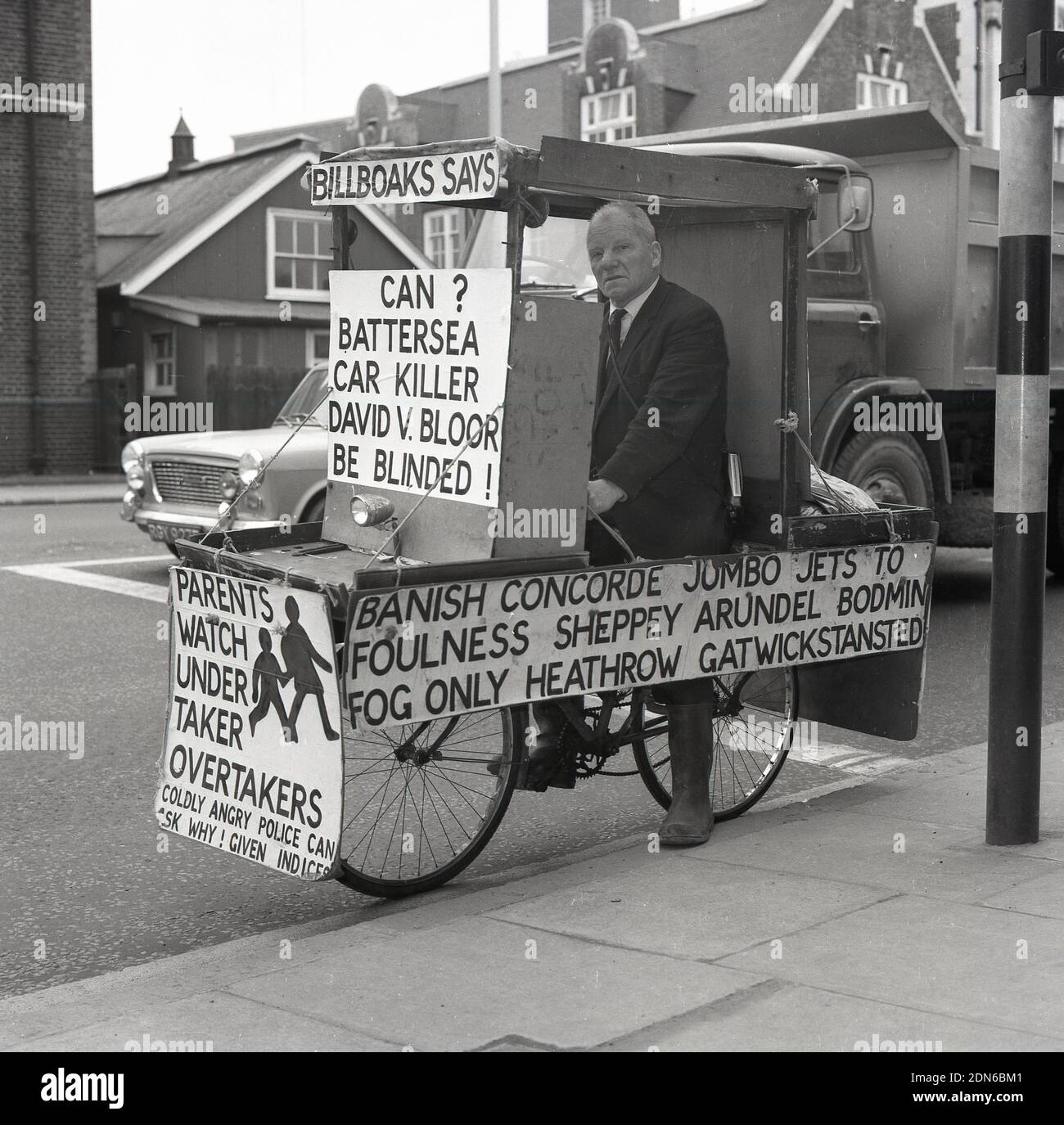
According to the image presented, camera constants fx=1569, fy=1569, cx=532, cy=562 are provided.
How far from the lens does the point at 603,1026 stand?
3.67 meters

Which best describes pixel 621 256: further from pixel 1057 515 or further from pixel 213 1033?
pixel 1057 515

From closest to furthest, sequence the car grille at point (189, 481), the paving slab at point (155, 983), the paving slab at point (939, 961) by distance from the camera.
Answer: the paving slab at point (939, 961) < the paving slab at point (155, 983) < the car grille at point (189, 481)

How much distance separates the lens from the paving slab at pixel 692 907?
4312 mm

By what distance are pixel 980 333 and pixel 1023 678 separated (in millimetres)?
6436

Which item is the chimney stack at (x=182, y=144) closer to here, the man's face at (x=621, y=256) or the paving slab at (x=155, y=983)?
the man's face at (x=621, y=256)

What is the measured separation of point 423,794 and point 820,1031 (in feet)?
6.37

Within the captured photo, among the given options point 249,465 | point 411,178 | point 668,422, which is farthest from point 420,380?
point 249,465

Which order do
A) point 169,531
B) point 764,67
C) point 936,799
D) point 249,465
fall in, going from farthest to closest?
1. point 764,67
2. point 169,531
3. point 249,465
4. point 936,799

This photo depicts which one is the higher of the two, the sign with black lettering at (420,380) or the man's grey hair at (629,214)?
the man's grey hair at (629,214)

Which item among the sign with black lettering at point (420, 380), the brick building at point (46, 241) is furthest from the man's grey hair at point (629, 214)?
the brick building at point (46, 241)

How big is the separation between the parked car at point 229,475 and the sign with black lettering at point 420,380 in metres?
5.59

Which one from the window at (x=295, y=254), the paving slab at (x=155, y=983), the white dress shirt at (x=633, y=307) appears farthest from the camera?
the window at (x=295, y=254)

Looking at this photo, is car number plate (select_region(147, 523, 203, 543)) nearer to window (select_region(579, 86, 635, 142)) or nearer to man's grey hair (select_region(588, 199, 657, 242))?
man's grey hair (select_region(588, 199, 657, 242))

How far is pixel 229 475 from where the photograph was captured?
11.5 m
